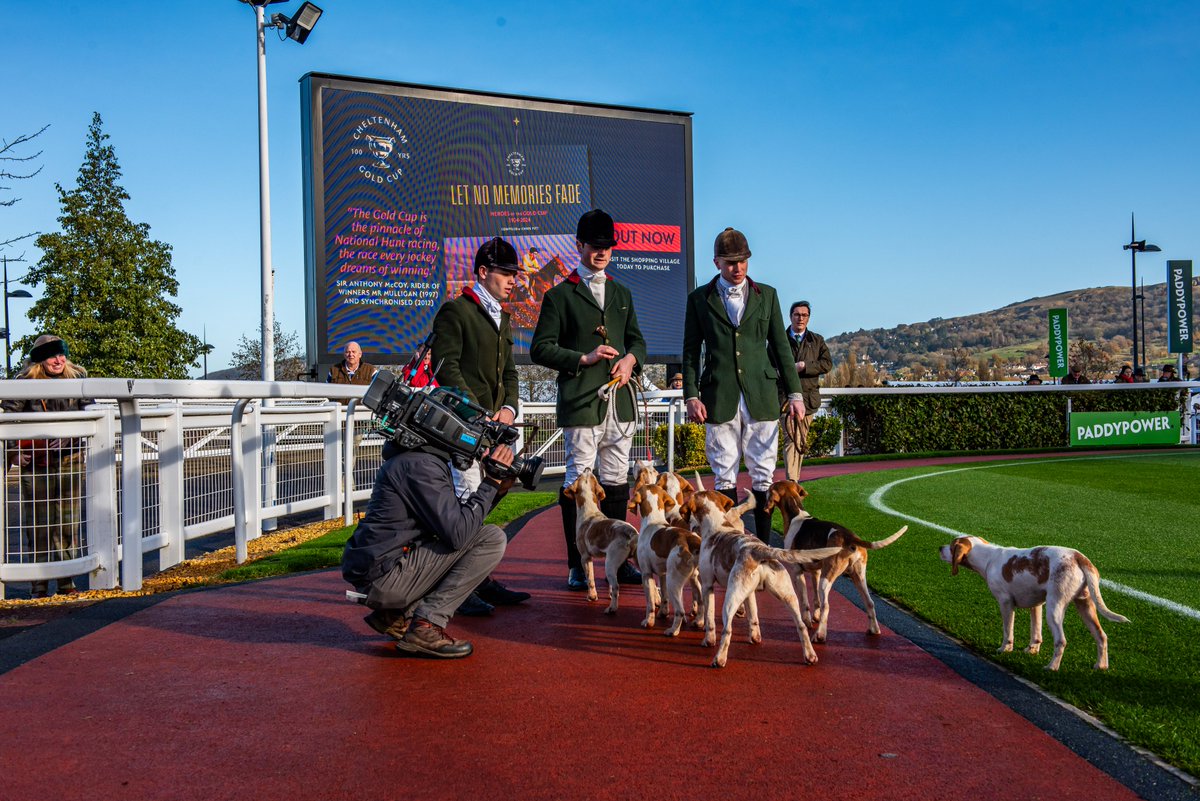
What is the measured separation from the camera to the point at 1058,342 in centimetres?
3569

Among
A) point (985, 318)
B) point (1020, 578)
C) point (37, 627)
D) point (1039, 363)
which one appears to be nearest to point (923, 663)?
point (1020, 578)

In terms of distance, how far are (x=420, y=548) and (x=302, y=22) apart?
14900mm

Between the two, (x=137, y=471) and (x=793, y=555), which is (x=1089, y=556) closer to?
(x=793, y=555)

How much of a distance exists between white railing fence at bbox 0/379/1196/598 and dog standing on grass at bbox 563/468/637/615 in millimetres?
546

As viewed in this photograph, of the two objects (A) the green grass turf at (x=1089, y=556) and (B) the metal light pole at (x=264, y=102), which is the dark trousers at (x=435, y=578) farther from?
(B) the metal light pole at (x=264, y=102)

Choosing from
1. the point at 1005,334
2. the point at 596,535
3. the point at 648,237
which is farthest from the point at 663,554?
the point at 1005,334

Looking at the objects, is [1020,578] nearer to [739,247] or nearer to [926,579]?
[926,579]

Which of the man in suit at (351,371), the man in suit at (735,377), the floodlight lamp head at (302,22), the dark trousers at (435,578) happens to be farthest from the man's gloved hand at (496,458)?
the floodlight lamp head at (302,22)

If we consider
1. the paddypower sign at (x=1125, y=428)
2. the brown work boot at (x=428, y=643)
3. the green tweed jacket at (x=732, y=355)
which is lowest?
the brown work boot at (x=428, y=643)

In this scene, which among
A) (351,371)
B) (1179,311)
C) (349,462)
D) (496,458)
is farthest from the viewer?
(1179,311)

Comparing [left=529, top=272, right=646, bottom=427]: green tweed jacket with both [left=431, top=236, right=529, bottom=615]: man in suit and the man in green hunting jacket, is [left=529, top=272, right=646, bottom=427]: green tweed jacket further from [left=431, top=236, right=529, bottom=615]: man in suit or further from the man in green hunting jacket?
[left=431, top=236, right=529, bottom=615]: man in suit

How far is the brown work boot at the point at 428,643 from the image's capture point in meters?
4.85

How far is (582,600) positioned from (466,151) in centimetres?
1625

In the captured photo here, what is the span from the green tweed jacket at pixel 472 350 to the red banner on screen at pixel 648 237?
1600 centimetres
